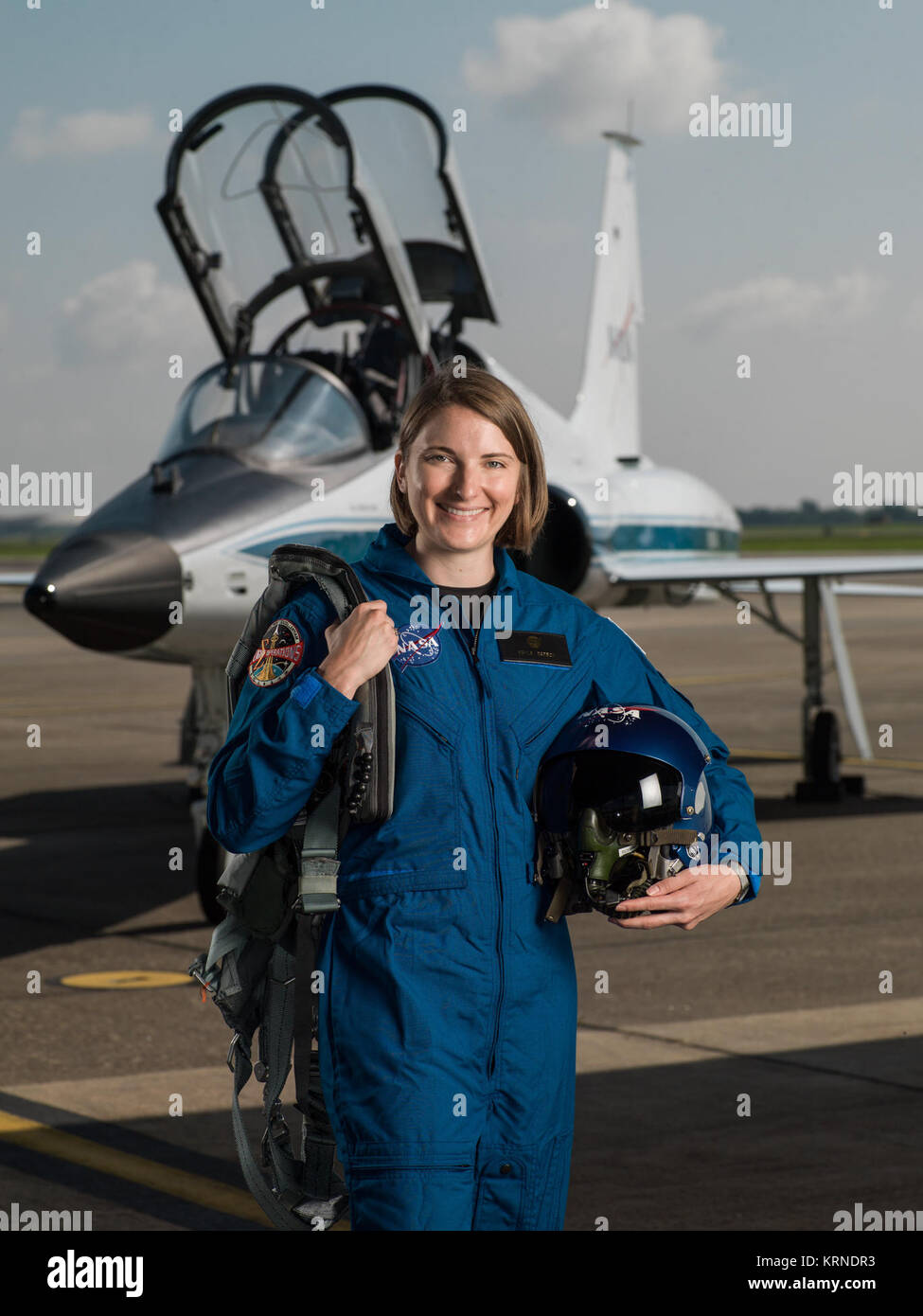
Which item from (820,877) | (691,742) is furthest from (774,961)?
(691,742)

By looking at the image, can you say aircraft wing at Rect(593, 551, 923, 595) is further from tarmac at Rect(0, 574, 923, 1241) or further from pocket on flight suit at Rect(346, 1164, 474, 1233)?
pocket on flight suit at Rect(346, 1164, 474, 1233)

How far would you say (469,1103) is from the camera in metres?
2.76

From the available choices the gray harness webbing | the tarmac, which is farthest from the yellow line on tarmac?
the gray harness webbing

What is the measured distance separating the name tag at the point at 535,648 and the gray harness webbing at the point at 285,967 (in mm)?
249

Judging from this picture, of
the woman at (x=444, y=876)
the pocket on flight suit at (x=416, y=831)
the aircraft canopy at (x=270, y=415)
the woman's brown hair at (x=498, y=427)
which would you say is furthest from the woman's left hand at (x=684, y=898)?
the aircraft canopy at (x=270, y=415)

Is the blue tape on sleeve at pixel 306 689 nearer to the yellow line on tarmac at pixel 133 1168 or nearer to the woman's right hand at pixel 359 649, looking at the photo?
the woman's right hand at pixel 359 649

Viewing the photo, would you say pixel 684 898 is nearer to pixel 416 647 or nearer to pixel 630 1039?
pixel 416 647

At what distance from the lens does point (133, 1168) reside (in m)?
5.27

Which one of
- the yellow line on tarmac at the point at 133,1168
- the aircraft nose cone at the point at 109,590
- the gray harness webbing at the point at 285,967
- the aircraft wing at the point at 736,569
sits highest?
the aircraft wing at the point at 736,569

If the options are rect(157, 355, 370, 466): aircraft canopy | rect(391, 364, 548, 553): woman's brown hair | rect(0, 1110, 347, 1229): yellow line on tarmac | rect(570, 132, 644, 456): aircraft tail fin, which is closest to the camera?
rect(391, 364, 548, 553): woman's brown hair

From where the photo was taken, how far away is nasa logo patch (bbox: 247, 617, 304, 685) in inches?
111

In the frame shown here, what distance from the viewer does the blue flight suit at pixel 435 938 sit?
2717 millimetres
